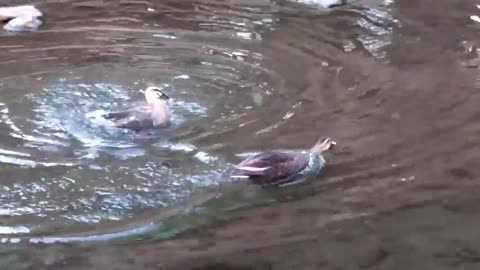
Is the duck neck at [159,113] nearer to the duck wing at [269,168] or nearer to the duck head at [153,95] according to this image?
the duck head at [153,95]

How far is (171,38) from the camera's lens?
7.50 metres

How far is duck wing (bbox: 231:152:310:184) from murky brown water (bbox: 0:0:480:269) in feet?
0.25

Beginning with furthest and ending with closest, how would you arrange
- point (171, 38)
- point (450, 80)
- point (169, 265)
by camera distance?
point (171, 38)
point (450, 80)
point (169, 265)

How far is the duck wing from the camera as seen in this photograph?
16.2 ft

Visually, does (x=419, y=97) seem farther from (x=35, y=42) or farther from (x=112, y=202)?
(x=35, y=42)

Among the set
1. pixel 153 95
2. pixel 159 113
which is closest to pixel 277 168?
pixel 159 113

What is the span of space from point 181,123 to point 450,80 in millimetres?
1915

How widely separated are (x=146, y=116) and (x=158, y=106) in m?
0.11

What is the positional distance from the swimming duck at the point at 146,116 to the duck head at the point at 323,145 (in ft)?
3.23

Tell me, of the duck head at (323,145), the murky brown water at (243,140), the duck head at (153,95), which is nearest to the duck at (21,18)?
the murky brown water at (243,140)

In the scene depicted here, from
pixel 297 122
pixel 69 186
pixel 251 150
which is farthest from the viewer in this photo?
pixel 297 122

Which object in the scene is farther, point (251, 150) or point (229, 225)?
point (251, 150)

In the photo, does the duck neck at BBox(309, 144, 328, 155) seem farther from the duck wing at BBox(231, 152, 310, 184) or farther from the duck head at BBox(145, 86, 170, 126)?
the duck head at BBox(145, 86, 170, 126)

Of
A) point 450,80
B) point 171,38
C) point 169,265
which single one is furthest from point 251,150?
point 171,38
